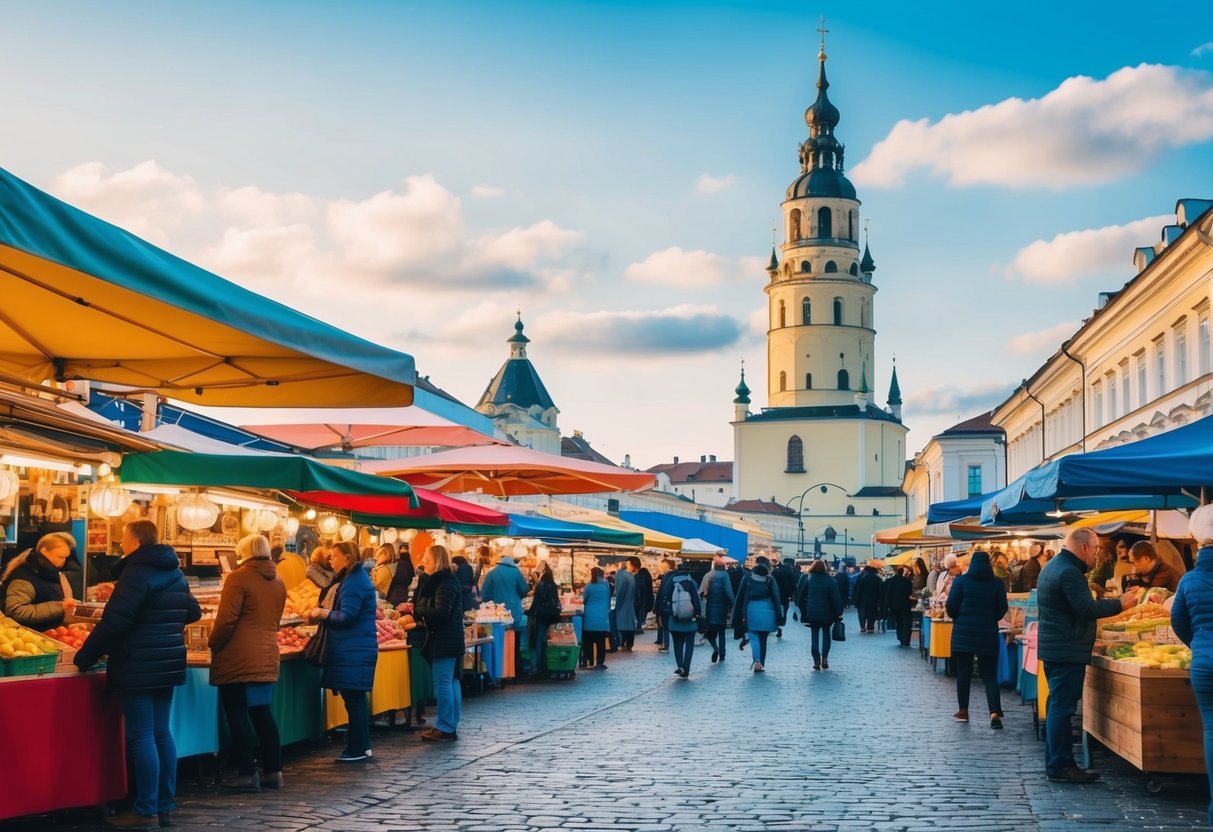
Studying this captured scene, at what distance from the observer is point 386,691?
45.1 ft

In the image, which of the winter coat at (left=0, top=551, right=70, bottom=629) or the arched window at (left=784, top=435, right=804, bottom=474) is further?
the arched window at (left=784, top=435, right=804, bottom=474)

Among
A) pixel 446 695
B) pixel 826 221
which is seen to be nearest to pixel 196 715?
pixel 446 695

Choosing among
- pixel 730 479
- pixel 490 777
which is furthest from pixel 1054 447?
pixel 730 479

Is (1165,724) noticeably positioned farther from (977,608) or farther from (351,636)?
(351,636)

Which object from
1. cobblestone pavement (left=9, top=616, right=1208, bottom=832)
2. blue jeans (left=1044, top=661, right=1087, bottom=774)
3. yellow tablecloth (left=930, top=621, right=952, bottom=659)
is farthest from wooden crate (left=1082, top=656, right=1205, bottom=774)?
yellow tablecloth (left=930, top=621, right=952, bottom=659)

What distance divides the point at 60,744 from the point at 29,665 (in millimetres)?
502

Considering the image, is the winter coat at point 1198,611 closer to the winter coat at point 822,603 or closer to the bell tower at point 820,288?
the winter coat at point 822,603

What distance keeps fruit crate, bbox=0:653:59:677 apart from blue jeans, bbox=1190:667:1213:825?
674cm

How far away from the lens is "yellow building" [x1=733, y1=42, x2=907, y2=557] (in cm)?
12862

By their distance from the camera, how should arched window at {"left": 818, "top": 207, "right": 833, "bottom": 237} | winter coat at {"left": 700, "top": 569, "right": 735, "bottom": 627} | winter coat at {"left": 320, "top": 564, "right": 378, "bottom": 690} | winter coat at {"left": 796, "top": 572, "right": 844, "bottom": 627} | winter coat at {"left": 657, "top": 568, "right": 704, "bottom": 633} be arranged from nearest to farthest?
winter coat at {"left": 320, "top": 564, "right": 378, "bottom": 690} → winter coat at {"left": 657, "top": 568, "right": 704, "bottom": 633} → winter coat at {"left": 796, "top": 572, "right": 844, "bottom": 627} → winter coat at {"left": 700, "top": 569, "right": 735, "bottom": 627} → arched window at {"left": 818, "top": 207, "right": 833, "bottom": 237}

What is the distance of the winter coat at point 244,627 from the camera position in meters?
10.3

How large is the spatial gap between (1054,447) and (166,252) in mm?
53448

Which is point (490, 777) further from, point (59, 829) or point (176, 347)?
point (176, 347)

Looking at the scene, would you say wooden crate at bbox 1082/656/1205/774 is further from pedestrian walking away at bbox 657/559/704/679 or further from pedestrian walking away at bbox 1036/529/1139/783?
pedestrian walking away at bbox 657/559/704/679
